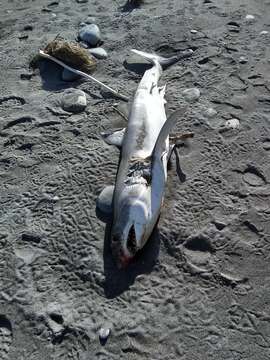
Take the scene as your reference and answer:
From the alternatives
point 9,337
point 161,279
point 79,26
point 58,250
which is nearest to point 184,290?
point 161,279

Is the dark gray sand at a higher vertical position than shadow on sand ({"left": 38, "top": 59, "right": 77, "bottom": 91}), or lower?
lower

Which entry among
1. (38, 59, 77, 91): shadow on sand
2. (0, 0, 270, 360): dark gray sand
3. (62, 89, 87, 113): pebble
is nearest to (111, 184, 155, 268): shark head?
(0, 0, 270, 360): dark gray sand

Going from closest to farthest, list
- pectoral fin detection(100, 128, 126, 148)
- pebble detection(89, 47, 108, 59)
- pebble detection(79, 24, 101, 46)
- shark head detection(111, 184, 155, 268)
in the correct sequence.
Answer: shark head detection(111, 184, 155, 268), pectoral fin detection(100, 128, 126, 148), pebble detection(89, 47, 108, 59), pebble detection(79, 24, 101, 46)

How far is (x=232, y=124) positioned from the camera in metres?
4.51

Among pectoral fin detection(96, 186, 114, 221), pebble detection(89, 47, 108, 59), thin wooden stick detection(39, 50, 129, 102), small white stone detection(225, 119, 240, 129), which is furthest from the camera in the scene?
pebble detection(89, 47, 108, 59)

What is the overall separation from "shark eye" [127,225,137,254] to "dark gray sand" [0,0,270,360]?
17 cm

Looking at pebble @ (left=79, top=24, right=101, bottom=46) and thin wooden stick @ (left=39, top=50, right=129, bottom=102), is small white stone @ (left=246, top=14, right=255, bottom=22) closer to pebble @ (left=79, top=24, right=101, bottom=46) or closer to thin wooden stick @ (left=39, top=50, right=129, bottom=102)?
pebble @ (left=79, top=24, right=101, bottom=46)

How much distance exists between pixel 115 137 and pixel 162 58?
1.55 metres

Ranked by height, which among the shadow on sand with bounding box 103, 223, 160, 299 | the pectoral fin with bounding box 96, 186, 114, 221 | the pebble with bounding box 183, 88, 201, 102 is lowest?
the shadow on sand with bounding box 103, 223, 160, 299

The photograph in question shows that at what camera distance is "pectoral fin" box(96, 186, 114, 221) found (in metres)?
3.82

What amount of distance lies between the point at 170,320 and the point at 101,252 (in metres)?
0.79

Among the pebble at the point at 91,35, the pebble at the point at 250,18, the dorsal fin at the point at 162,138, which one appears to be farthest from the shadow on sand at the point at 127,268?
the pebble at the point at 250,18

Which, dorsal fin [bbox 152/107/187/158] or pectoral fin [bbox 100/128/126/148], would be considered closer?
dorsal fin [bbox 152/107/187/158]

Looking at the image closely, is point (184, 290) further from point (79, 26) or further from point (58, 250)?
point (79, 26)
